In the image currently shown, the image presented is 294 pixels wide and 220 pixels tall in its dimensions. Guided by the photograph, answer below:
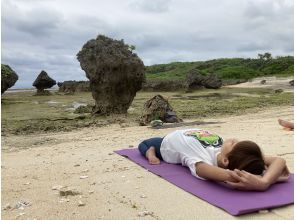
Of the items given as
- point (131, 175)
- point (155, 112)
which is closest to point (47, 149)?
point (131, 175)

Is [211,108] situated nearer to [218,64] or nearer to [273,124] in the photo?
[273,124]

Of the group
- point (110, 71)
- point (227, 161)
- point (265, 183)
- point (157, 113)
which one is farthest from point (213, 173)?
point (110, 71)

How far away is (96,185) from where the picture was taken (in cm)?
454

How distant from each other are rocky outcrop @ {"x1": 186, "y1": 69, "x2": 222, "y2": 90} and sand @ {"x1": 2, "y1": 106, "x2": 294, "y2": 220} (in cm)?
2061

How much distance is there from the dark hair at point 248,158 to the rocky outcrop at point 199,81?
933 inches

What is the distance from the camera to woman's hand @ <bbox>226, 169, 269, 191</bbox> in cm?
409

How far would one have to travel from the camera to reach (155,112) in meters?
10.9

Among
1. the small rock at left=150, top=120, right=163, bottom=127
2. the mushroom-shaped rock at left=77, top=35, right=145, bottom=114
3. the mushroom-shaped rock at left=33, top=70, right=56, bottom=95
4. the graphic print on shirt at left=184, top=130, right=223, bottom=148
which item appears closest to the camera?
the graphic print on shirt at left=184, top=130, right=223, bottom=148

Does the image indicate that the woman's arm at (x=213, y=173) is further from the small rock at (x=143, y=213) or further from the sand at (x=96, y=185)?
the small rock at (x=143, y=213)

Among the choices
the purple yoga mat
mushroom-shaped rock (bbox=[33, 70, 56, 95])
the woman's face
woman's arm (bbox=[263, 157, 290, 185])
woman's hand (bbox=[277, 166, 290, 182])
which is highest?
mushroom-shaped rock (bbox=[33, 70, 56, 95])

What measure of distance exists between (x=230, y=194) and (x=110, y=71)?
950 centimetres

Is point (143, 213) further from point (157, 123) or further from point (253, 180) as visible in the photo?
point (157, 123)

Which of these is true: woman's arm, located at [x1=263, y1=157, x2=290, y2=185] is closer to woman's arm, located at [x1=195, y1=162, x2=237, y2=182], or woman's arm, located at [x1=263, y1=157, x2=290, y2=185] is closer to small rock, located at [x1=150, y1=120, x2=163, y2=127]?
woman's arm, located at [x1=195, y1=162, x2=237, y2=182]

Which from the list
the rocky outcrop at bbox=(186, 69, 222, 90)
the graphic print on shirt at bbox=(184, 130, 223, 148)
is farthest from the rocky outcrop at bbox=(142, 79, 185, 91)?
the graphic print on shirt at bbox=(184, 130, 223, 148)
